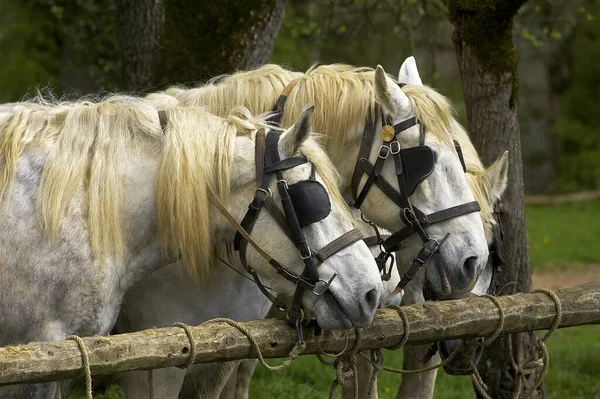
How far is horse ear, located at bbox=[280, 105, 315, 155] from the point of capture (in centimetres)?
348

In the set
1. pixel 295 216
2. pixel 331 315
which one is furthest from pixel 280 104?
pixel 331 315

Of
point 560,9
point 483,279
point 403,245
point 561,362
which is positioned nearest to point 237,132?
point 403,245

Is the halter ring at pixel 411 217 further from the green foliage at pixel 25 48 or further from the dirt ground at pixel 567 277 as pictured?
the dirt ground at pixel 567 277

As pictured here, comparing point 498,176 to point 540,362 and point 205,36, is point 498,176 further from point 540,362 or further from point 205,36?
point 205,36

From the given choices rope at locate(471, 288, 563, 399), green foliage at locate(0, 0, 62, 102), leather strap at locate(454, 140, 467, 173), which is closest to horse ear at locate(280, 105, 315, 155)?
leather strap at locate(454, 140, 467, 173)

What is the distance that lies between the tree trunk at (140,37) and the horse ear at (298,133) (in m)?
2.73

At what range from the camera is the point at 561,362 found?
7.65m

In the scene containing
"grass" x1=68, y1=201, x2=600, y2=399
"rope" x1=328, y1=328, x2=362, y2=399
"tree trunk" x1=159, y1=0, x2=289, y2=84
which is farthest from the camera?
"grass" x1=68, y1=201, x2=600, y2=399

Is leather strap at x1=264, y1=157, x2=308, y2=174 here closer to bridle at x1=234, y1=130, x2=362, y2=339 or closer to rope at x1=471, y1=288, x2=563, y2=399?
bridle at x1=234, y1=130, x2=362, y2=339

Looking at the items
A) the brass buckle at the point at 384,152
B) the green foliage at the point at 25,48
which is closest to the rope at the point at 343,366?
the brass buckle at the point at 384,152

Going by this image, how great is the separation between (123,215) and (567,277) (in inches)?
401

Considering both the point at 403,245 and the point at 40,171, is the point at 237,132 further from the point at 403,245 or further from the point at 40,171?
the point at 403,245

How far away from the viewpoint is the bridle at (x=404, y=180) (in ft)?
13.5

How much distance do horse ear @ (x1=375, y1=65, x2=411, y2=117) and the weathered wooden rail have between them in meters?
0.94
